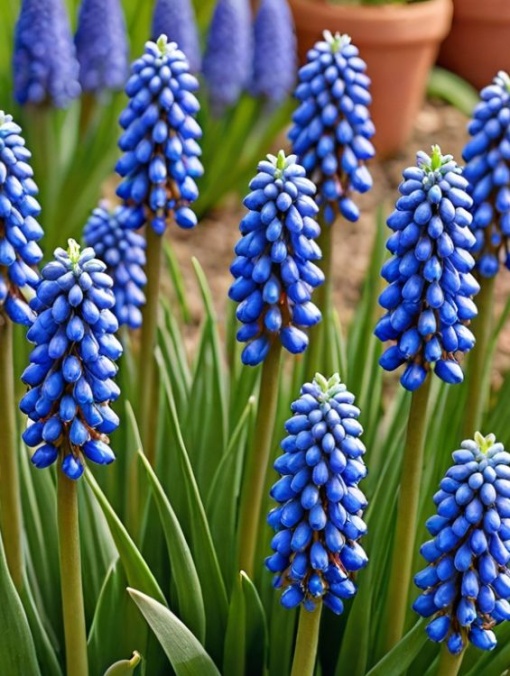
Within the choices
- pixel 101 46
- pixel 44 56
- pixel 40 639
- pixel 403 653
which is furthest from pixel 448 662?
pixel 101 46

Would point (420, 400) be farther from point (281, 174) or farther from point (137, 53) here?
point (137, 53)

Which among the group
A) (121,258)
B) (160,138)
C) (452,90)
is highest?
(452,90)

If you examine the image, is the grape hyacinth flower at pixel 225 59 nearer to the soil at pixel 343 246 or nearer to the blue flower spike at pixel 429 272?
the soil at pixel 343 246

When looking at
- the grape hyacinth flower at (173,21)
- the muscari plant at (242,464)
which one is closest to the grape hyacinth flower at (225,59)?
the grape hyacinth flower at (173,21)

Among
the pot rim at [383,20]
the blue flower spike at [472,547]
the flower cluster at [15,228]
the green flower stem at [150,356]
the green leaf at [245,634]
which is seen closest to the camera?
the blue flower spike at [472,547]

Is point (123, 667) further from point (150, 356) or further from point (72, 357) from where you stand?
point (150, 356)

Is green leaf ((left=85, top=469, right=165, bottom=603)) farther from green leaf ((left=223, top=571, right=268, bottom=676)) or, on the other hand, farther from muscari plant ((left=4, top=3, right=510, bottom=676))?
green leaf ((left=223, top=571, right=268, bottom=676))
